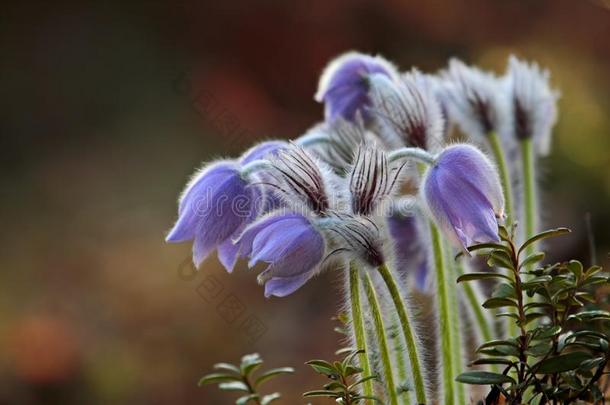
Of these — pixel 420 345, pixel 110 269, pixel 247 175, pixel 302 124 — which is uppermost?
pixel 302 124

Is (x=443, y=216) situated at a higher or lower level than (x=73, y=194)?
lower

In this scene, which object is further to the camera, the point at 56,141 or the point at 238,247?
the point at 56,141

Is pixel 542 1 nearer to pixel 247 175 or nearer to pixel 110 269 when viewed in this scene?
pixel 110 269

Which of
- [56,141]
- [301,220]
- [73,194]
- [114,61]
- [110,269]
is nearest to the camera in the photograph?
[301,220]

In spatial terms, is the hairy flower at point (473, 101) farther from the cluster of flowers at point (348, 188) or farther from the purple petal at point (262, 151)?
the purple petal at point (262, 151)

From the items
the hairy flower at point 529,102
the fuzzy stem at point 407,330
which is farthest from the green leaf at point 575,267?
the hairy flower at point 529,102

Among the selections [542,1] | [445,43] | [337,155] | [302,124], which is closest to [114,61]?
[302,124]
